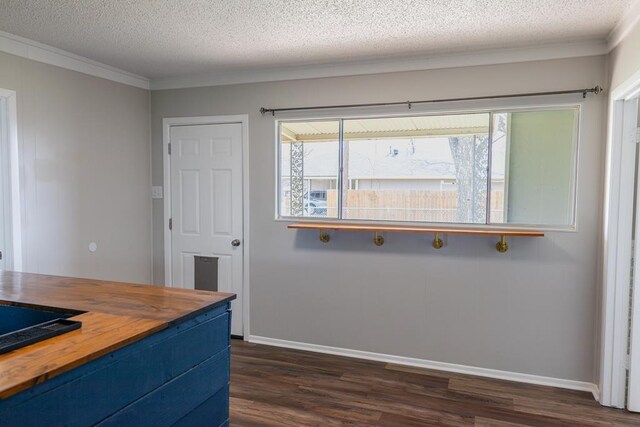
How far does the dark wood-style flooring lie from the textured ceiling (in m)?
2.35

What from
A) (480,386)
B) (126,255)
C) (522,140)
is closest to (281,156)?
(126,255)

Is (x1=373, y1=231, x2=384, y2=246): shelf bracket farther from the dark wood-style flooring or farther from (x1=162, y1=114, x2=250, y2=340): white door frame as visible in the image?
(x1=162, y1=114, x2=250, y2=340): white door frame

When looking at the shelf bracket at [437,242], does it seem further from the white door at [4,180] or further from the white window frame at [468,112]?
the white door at [4,180]

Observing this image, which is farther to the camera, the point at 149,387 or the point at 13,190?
the point at 13,190

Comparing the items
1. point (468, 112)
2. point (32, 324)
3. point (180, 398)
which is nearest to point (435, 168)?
point (468, 112)

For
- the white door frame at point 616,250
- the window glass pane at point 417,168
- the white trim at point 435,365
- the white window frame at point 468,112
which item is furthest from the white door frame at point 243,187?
the white door frame at point 616,250

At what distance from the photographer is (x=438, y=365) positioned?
3266 millimetres

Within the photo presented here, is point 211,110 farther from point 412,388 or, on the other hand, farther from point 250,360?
point 412,388

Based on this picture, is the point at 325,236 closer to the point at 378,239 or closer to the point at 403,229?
the point at 378,239

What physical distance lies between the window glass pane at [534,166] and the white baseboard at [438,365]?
3.62 ft

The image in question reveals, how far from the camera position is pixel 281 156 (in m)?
3.67

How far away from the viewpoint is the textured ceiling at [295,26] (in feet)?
7.67

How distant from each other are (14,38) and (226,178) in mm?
1751

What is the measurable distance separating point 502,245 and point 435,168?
741 millimetres
